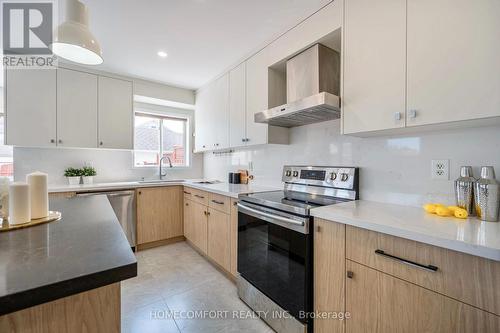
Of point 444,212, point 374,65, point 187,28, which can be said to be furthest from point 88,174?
point 444,212

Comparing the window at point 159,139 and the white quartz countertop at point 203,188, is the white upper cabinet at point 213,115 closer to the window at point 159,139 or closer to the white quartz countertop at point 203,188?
the window at point 159,139

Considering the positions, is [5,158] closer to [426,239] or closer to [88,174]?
[88,174]

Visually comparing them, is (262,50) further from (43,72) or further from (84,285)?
(43,72)

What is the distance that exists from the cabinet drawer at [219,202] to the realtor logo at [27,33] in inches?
65.6

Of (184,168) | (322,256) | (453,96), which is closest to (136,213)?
(184,168)

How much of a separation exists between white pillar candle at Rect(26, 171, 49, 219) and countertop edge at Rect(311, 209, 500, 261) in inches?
55.9

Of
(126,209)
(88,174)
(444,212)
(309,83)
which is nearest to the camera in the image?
(444,212)

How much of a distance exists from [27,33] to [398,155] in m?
3.22

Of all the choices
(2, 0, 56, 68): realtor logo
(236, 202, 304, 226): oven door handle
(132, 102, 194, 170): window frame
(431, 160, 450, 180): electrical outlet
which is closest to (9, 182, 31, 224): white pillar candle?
(2, 0, 56, 68): realtor logo

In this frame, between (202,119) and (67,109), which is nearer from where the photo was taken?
(67,109)

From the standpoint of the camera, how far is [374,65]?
4.39 ft

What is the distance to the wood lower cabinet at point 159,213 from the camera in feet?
9.43

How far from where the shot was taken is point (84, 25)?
49.2 inches

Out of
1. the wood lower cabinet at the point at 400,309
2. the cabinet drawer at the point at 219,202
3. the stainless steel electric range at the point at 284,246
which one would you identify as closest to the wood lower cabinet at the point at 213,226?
the cabinet drawer at the point at 219,202
